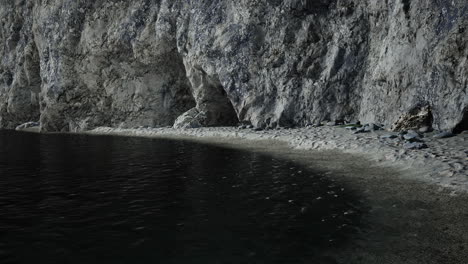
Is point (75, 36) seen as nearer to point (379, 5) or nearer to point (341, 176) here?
point (379, 5)

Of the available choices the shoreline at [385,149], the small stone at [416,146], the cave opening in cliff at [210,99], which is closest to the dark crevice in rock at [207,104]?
the cave opening in cliff at [210,99]

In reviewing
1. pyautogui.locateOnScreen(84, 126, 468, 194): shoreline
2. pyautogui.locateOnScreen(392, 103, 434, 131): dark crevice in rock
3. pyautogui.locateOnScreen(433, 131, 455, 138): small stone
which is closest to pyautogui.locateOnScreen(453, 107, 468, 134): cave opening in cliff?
pyautogui.locateOnScreen(433, 131, 455, 138): small stone

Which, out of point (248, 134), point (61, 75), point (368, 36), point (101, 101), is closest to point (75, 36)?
point (61, 75)

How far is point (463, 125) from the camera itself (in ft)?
61.1

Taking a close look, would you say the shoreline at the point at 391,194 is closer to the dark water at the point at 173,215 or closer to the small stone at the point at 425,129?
the dark water at the point at 173,215

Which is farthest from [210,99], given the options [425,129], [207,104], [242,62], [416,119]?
[425,129]

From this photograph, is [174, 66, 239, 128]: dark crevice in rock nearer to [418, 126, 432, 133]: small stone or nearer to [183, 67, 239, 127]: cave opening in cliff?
[183, 67, 239, 127]: cave opening in cliff

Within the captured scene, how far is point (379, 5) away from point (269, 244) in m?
25.1

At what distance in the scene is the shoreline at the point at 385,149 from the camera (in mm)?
11750

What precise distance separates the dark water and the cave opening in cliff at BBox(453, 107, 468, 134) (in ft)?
30.5

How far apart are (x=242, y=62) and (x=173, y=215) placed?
90.6 feet

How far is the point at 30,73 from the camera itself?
6350cm

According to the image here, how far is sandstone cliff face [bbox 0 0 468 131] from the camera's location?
72.6 feet

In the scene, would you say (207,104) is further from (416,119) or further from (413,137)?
(413,137)
